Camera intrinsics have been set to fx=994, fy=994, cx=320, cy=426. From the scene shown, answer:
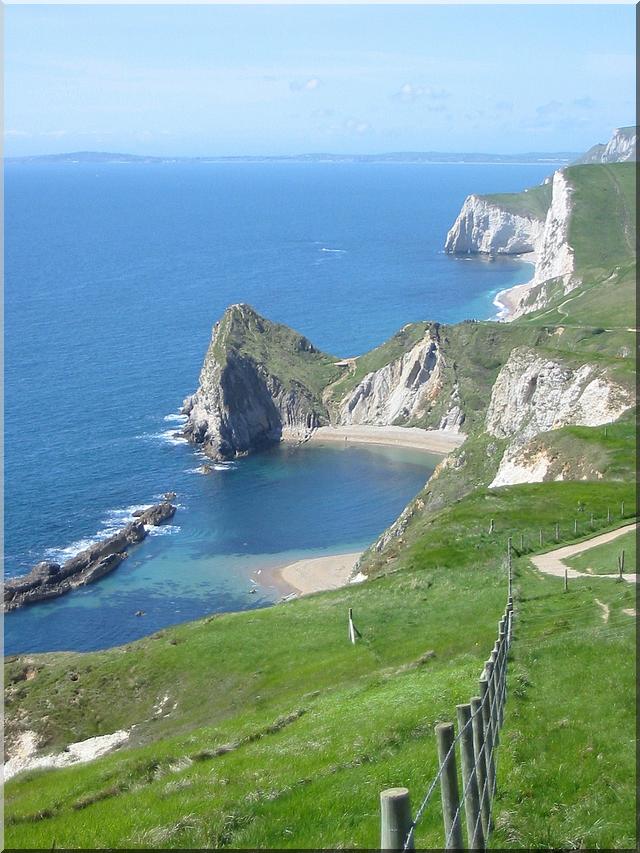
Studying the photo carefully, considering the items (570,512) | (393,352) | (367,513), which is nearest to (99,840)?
(570,512)

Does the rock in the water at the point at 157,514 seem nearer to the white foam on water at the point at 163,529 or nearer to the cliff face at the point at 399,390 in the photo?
the white foam on water at the point at 163,529

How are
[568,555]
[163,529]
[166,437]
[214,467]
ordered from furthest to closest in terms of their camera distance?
[166,437] → [214,467] → [163,529] → [568,555]

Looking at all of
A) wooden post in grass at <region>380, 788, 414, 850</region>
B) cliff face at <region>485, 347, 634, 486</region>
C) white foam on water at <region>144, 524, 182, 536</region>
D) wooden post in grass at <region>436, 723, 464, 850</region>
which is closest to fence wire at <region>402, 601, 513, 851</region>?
wooden post in grass at <region>436, 723, 464, 850</region>

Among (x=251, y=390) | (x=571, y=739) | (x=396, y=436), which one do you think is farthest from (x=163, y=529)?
(x=571, y=739)

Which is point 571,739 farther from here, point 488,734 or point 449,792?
point 449,792

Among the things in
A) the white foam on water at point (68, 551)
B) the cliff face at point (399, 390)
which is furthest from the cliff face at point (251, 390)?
the white foam on water at point (68, 551)

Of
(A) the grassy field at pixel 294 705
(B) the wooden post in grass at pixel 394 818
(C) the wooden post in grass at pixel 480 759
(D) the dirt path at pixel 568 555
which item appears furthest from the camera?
(D) the dirt path at pixel 568 555

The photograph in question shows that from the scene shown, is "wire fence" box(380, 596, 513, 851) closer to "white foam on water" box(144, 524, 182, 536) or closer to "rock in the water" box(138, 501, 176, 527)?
"white foam on water" box(144, 524, 182, 536)

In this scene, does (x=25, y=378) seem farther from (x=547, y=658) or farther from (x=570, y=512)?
(x=547, y=658)
